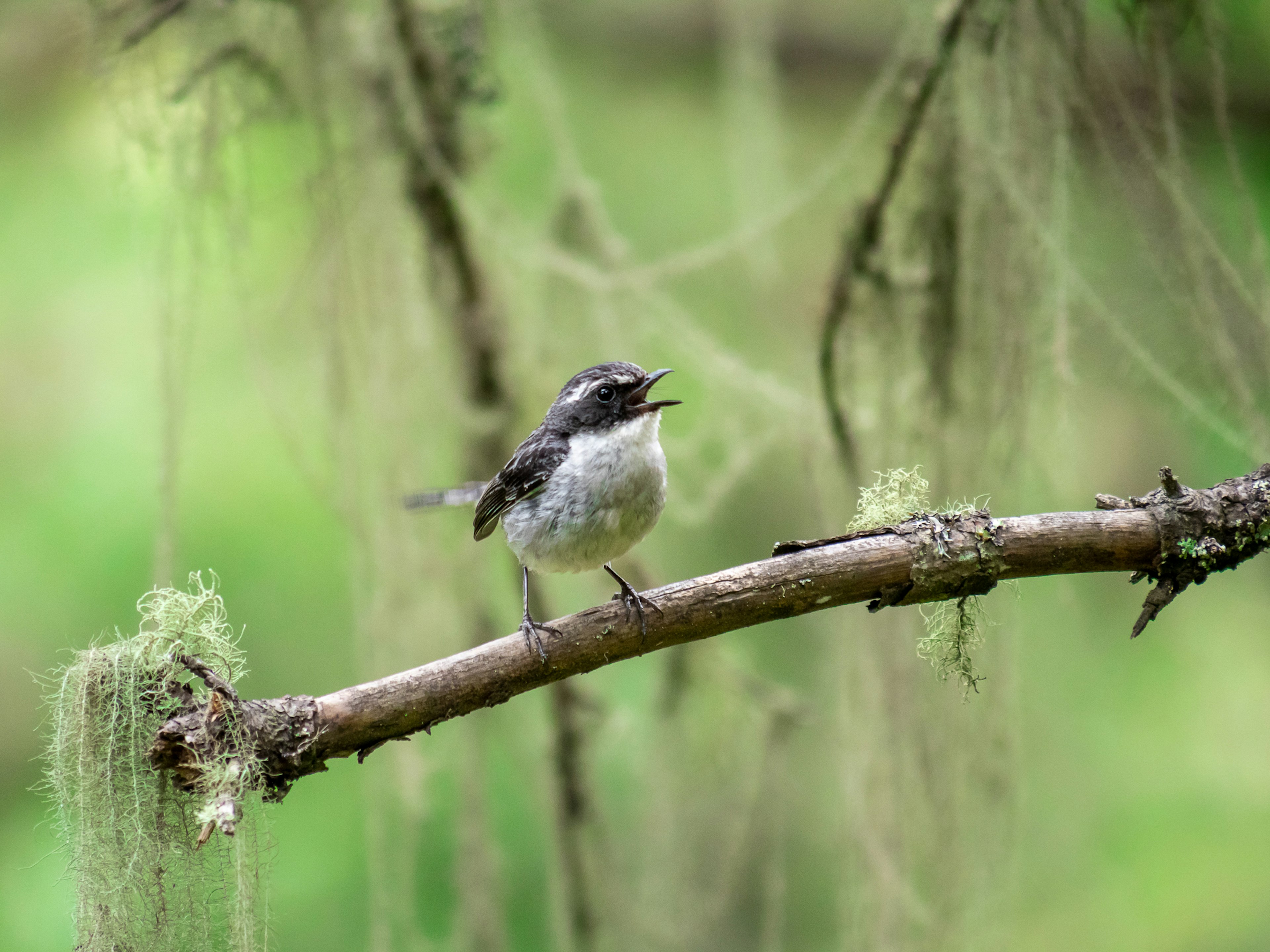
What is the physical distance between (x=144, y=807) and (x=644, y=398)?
6.40 ft

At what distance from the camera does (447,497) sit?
3.91 m

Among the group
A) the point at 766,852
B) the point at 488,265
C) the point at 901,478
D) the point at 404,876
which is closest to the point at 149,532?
the point at 488,265

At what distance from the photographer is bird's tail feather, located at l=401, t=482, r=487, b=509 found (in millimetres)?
Result: 3738

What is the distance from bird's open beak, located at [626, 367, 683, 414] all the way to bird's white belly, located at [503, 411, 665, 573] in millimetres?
37

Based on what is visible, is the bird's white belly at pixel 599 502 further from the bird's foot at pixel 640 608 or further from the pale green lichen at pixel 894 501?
the pale green lichen at pixel 894 501

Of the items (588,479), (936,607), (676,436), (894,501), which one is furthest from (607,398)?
(676,436)

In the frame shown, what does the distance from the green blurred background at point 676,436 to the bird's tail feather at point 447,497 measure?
7 centimetres

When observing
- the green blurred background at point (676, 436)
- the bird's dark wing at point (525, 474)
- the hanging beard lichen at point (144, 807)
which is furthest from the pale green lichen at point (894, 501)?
the hanging beard lichen at point (144, 807)

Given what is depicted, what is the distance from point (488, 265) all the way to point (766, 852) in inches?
107

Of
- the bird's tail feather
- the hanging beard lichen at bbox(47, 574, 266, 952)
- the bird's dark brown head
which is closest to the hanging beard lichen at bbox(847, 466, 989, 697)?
the bird's dark brown head

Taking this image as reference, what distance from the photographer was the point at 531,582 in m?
4.33

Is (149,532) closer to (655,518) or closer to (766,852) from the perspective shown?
(655,518)

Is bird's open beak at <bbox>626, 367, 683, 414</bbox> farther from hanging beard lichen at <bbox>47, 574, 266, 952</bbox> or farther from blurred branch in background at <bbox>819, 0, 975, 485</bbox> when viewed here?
hanging beard lichen at <bbox>47, 574, 266, 952</bbox>

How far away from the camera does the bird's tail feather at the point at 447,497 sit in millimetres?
3738
